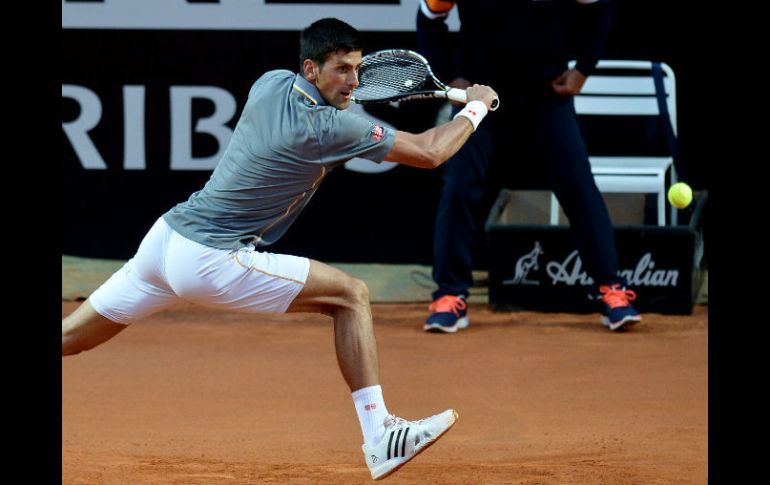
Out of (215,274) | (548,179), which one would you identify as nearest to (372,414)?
(215,274)

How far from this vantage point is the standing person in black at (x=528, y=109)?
641cm

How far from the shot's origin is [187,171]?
25.4 feet

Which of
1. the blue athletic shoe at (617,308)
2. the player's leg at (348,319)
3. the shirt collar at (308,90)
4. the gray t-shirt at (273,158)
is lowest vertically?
the blue athletic shoe at (617,308)

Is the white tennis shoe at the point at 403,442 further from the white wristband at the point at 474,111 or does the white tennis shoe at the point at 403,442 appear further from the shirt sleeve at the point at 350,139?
the white wristband at the point at 474,111

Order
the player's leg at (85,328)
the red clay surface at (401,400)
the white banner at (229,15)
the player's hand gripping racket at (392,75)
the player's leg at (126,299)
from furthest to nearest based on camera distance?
the white banner at (229,15) < the player's hand gripping racket at (392,75) < the red clay surface at (401,400) < the player's leg at (85,328) < the player's leg at (126,299)

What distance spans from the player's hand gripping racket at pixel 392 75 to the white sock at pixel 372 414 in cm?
114

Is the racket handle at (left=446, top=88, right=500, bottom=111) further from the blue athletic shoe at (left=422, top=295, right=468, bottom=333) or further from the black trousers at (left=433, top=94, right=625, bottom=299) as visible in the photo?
the blue athletic shoe at (left=422, top=295, right=468, bottom=333)

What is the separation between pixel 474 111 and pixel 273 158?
2.34 feet

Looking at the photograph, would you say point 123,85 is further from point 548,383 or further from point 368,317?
point 368,317

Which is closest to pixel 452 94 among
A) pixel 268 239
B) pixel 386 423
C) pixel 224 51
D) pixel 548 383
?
pixel 268 239

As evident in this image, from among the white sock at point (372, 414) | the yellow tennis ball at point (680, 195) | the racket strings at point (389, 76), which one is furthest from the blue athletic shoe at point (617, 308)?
the white sock at point (372, 414)

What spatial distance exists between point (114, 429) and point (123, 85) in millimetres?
3146
